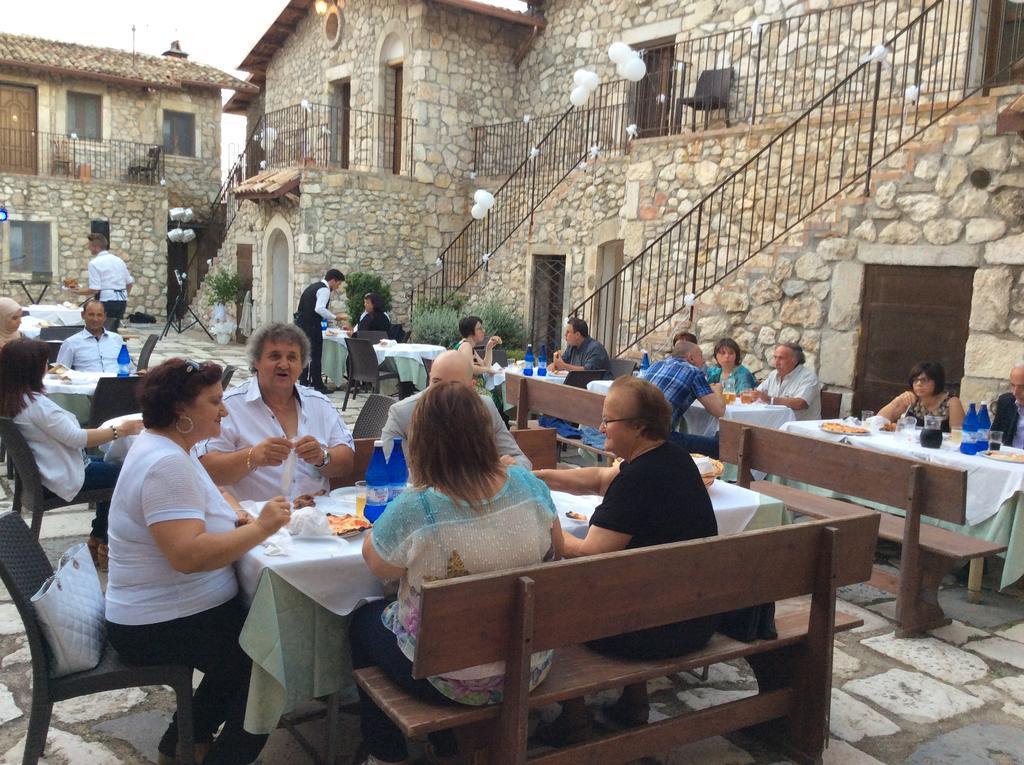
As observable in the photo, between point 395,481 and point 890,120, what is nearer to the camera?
point 395,481

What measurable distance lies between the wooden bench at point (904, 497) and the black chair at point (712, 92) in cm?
800

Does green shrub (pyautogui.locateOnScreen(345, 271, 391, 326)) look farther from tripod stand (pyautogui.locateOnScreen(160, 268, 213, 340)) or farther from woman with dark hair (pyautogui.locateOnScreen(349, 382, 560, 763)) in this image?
woman with dark hair (pyautogui.locateOnScreen(349, 382, 560, 763))

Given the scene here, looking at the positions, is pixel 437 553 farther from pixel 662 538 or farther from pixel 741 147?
pixel 741 147

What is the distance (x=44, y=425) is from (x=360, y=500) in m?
1.85

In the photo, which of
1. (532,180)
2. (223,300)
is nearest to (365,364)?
(532,180)

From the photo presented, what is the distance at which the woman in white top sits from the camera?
2.43m

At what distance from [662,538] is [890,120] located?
6938 mm

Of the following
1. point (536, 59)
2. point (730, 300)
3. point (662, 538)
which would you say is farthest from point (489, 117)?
point (662, 538)

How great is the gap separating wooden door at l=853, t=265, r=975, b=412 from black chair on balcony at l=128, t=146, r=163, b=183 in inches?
774

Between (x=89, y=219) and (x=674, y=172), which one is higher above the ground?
(x=674, y=172)

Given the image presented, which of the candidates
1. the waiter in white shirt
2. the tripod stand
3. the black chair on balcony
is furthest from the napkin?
the black chair on balcony

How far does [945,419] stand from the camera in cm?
551

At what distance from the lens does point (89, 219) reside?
842 inches

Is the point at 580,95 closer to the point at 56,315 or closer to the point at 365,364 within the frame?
the point at 365,364
